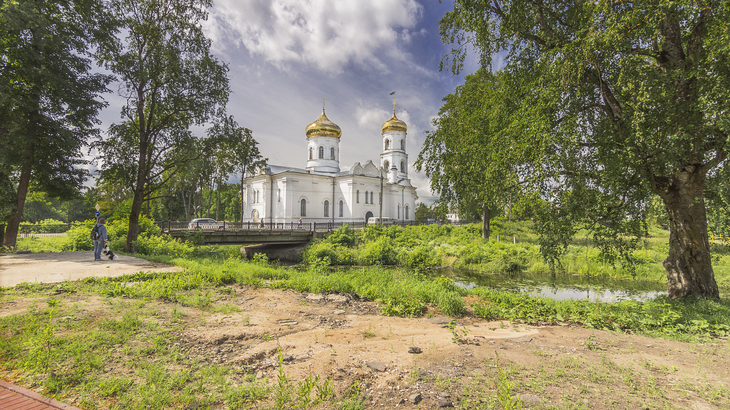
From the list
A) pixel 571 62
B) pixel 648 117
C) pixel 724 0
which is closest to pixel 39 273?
pixel 571 62

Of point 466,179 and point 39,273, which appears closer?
point 39,273

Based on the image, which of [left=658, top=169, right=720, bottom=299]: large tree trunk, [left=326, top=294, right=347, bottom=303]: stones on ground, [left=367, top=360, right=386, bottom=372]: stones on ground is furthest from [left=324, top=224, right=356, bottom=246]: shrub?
[left=367, top=360, right=386, bottom=372]: stones on ground

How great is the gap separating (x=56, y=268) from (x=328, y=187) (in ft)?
90.0

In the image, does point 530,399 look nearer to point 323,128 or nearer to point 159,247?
point 159,247

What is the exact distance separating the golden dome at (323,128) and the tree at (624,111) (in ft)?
103

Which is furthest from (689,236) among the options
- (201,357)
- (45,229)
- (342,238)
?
(45,229)

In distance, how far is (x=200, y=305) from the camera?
5.78 meters

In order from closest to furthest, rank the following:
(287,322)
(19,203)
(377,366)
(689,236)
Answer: (377,366) → (287,322) → (689,236) → (19,203)

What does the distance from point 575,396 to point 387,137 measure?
41.3 meters

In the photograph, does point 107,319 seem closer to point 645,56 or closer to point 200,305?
point 200,305

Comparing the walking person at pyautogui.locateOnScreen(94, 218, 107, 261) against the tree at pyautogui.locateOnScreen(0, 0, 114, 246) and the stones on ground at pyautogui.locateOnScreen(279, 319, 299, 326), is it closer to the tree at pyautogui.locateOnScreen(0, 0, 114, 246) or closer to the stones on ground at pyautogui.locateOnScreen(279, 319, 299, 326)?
the tree at pyautogui.locateOnScreen(0, 0, 114, 246)

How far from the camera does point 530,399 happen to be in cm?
275

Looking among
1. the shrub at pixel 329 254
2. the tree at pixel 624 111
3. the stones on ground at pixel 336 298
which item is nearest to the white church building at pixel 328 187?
the shrub at pixel 329 254

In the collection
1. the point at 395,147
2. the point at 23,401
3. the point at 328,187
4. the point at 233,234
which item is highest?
the point at 395,147
